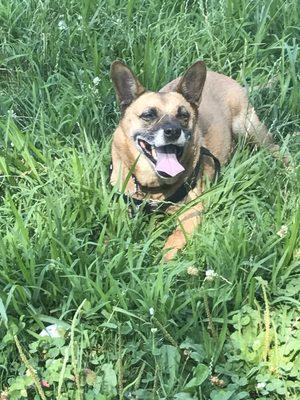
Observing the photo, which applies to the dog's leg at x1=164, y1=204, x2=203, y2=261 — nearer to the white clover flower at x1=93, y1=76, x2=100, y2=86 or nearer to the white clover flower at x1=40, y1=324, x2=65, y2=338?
the white clover flower at x1=40, y1=324, x2=65, y2=338

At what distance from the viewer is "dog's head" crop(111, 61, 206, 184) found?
3.37 meters

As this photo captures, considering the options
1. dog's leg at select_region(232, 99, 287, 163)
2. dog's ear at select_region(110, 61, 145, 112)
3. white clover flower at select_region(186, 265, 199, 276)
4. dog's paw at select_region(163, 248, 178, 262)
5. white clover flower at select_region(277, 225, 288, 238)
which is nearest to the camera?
white clover flower at select_region(186, 265, 199, 276)

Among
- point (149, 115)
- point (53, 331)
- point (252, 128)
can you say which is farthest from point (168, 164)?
point (53, 331)

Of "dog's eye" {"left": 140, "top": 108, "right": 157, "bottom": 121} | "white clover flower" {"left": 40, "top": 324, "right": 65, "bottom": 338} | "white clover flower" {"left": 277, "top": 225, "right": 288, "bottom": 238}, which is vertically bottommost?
"white clover flower" {"left": 40, "top": 324, "right": 65, "bottom": 338}

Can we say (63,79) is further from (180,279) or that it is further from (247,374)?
(247,374)

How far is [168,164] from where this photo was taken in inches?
133

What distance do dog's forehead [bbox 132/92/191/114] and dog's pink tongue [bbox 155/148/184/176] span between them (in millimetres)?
212

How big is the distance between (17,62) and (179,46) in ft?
3.11

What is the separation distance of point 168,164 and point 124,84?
0.47m

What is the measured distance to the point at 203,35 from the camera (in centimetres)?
427

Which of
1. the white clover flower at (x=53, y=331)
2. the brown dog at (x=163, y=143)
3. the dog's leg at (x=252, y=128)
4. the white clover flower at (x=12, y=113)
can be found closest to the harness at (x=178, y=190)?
the brown dog at (x=163, y=143)

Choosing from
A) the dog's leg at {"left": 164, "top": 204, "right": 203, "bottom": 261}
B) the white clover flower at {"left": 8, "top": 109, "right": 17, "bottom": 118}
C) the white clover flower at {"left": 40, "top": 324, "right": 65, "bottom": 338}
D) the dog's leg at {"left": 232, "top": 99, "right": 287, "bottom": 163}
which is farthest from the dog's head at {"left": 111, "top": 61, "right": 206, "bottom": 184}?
the white clover flower at {"left": 40, "top": 324, "right": 65, "bottom": 338}

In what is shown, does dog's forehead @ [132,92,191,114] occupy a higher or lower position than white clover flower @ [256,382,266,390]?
higher

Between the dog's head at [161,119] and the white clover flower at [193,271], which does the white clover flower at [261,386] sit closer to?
the white clover flower at [193,271]
